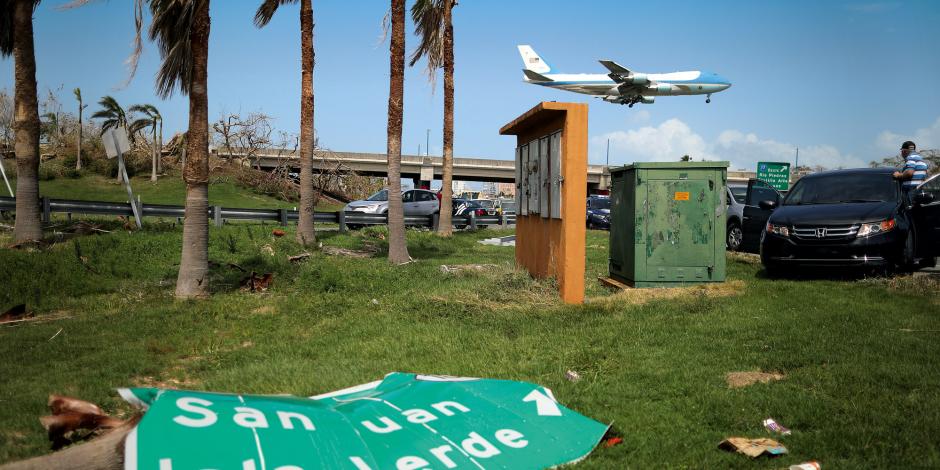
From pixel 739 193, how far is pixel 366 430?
1625cm

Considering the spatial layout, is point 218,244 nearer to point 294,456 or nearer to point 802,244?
point 802,244

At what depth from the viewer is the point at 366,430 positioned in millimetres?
4418

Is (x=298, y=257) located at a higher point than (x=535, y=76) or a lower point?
lower

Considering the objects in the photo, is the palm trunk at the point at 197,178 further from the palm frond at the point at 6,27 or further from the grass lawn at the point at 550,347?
the palm frond at the point at 6,27

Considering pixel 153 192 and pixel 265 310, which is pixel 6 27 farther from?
pixel 153 192

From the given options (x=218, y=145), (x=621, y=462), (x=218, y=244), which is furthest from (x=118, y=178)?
(x=621, y=462)

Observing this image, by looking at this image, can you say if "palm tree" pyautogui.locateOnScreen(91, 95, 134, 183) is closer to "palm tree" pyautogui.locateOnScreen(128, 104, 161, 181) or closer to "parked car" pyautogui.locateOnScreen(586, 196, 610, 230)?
"palm tree" pyautogui.locateOnScreen(128, 104, 161, 181)

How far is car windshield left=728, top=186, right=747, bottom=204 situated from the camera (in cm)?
1832

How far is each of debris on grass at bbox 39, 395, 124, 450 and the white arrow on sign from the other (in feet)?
8.66

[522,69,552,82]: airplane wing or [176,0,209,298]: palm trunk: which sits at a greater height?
[522,69,552,82]: airplane wing

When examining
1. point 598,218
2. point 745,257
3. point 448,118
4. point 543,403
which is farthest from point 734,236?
point 598,218

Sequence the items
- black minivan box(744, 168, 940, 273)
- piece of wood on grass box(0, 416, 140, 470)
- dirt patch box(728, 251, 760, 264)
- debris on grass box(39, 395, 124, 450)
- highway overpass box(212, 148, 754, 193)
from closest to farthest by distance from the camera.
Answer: piece of wood on grass box(0, 416, 140, 470), debris on grass box(39, 395, 124, 450), black minivan box(744, 168, 940, 273), dirt patch box(728, 251, 760, 264), highway overpass box(212, 148, 754, 193)

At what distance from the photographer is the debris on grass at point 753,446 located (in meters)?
4.33

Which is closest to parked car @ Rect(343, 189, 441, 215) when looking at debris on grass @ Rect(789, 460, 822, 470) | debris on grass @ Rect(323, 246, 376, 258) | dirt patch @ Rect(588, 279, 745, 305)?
debris on grass @ Rect(323, 246, 376, 258)
